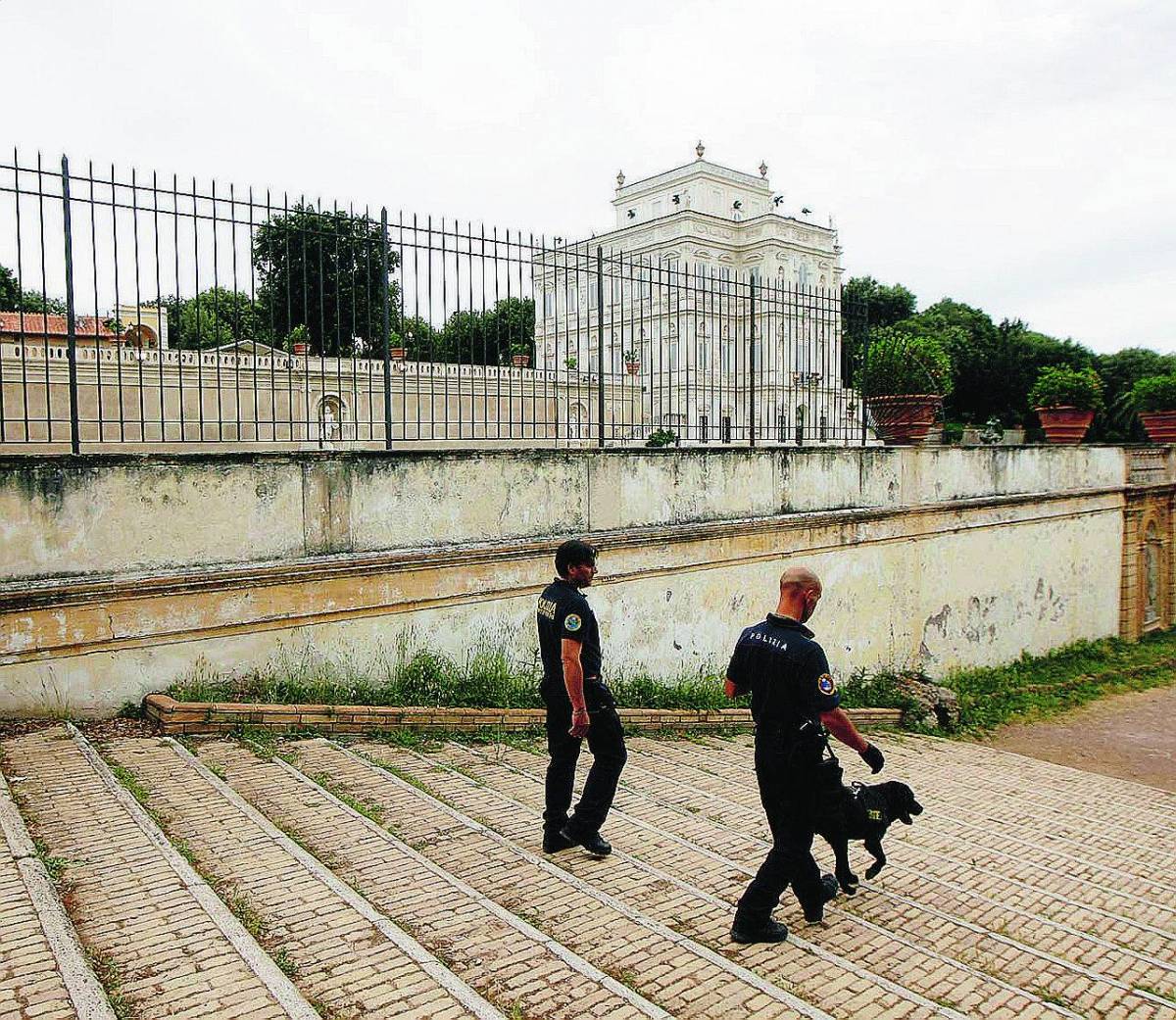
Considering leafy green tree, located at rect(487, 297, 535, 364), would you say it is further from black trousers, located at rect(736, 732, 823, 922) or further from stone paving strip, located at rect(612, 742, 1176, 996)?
black trousers, located at rect(736, 732, 823, 922)

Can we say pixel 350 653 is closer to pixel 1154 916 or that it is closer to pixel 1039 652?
pixel 1154 916

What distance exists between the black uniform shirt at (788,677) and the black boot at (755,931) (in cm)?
82

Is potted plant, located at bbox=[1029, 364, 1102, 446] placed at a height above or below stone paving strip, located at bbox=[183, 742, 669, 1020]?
above

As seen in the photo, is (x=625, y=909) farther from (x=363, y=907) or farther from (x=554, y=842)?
(x=363, y=907)

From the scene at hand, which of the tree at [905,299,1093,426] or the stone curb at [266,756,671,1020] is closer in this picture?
the stone curb at [266,756,671,1020]

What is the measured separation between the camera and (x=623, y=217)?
1919 inches

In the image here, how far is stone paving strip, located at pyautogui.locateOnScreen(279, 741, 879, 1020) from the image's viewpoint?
3.31 metres

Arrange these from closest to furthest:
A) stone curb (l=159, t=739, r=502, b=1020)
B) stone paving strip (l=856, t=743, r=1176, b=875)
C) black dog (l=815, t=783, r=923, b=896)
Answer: stone curb (l=159, t=739, r=502, b=1020) → black dog (l=815, t=783, r=923, b=896) → stone paving strip (l=856, t=743, r=1176, b=875)

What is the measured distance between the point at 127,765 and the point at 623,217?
47.1 metres

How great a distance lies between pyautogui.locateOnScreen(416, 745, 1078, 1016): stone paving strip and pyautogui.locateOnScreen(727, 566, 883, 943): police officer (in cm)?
25

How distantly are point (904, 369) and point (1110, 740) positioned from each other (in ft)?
17.9

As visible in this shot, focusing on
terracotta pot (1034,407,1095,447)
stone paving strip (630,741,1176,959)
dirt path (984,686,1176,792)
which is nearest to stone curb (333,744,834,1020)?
stone paving strip (630,741,1176,959)

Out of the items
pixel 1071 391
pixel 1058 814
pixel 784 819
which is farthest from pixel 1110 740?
pixel 784 819

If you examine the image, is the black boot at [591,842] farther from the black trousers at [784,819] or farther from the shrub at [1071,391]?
the shrub at [1071,391]
